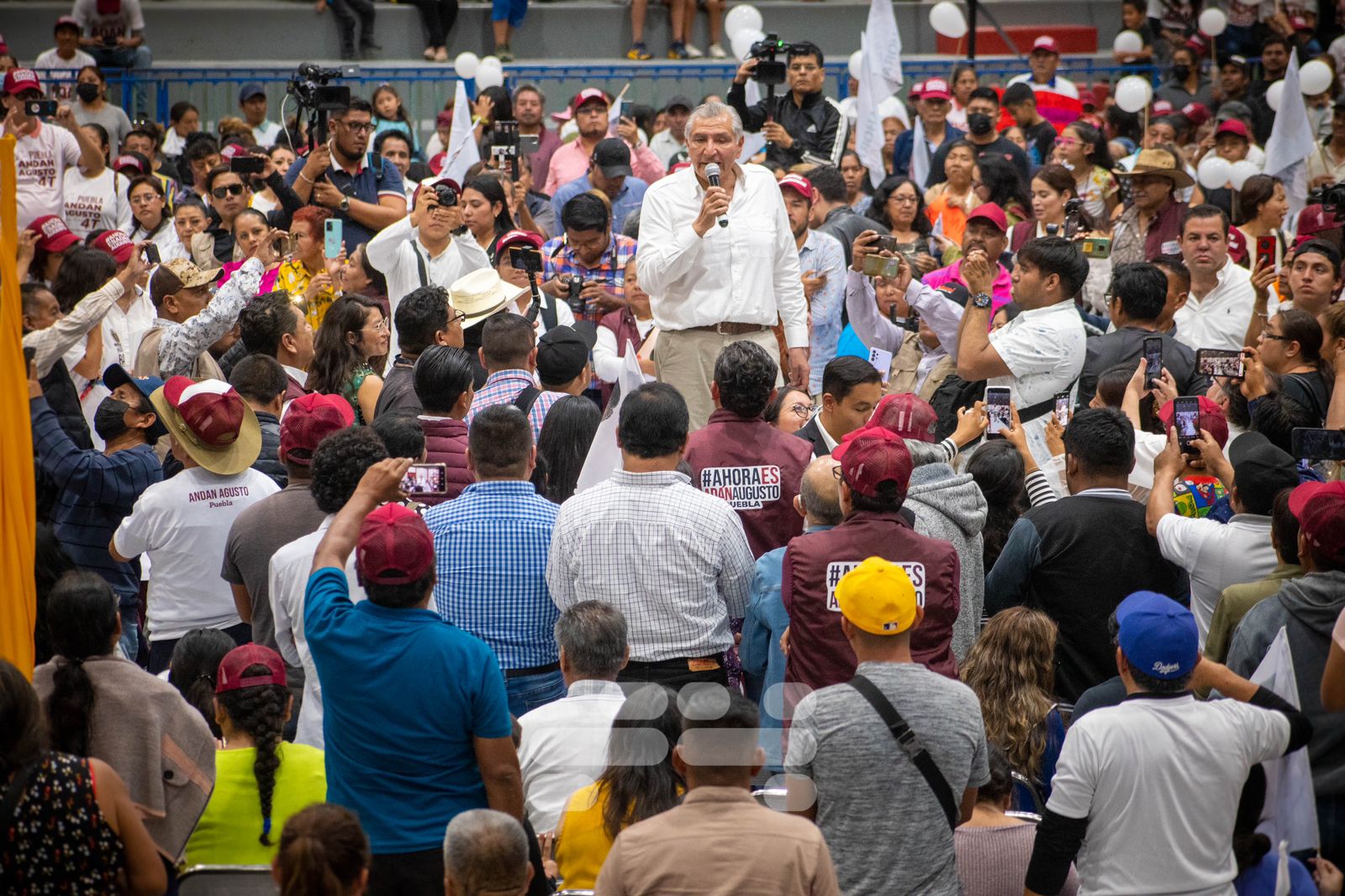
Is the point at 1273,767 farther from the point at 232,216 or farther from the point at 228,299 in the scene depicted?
the point at 232,216

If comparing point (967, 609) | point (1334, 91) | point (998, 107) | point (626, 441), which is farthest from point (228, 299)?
point (1334, 91)

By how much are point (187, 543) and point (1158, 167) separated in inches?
239

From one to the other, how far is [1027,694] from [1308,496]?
3.02 ft

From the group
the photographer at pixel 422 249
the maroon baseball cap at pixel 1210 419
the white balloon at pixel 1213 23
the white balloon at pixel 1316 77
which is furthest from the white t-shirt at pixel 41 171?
the white balloon at pixel 1213 23

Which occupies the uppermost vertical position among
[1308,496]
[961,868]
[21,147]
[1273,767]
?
[21,147]

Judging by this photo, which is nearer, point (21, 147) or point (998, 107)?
point (21, 147)

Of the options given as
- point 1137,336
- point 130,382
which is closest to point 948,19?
point 1137,336

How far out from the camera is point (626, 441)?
430 cm

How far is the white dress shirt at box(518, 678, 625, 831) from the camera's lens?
3709 millimetres

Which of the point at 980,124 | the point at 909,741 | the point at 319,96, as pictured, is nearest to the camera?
the point at 909,741

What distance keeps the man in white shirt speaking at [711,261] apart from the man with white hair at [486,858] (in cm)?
347

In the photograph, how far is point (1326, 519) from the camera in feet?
12.7

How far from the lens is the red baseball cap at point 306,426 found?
15.1ft

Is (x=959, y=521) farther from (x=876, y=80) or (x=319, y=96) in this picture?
(x=876, y=80)
